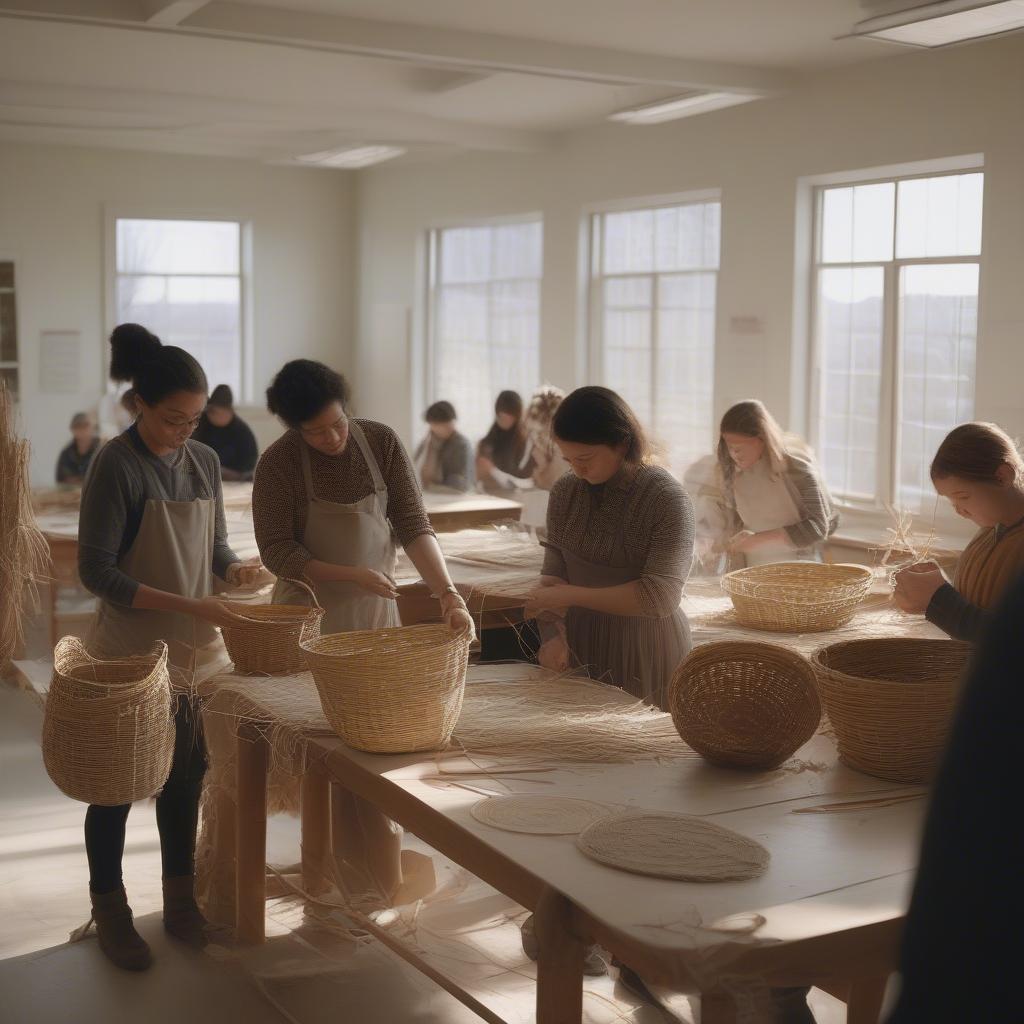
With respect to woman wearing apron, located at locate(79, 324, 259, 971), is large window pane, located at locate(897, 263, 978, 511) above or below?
above

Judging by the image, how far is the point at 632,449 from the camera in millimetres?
3062

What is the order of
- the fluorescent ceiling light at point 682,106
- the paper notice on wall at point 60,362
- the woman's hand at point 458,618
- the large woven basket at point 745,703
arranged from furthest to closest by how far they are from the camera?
the paper notice on wall at point 60,362 < the fluorescent ceiling light at point 682,106 < the woman's hand at point 458,618 < the large woven basket at point 745,703

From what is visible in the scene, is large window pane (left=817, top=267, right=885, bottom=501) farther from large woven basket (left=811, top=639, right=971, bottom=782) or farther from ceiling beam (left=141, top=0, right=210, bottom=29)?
large woven basket (left=811, top=639, right=971, bottom=782)

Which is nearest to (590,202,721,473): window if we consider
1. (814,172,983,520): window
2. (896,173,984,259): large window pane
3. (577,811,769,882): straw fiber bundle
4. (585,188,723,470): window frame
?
(585,188,723,470): window frame

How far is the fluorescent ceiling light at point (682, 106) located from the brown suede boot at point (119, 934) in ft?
17.5

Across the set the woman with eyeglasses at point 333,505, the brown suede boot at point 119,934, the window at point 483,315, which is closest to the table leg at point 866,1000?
the woman with eyeglasses at point 333,505

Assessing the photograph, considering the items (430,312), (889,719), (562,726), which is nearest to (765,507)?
(562,726)

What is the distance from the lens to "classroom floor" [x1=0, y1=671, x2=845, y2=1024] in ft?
9.77

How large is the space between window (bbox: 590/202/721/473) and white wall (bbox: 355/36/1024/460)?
0.20m

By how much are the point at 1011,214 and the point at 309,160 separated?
5857 mm

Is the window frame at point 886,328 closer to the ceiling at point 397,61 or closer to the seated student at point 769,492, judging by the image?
the ceiling at point 397,61

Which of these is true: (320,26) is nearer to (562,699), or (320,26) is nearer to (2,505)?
(2,505)

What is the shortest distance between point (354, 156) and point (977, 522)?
25.3 feet

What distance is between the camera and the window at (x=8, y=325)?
407 inches
